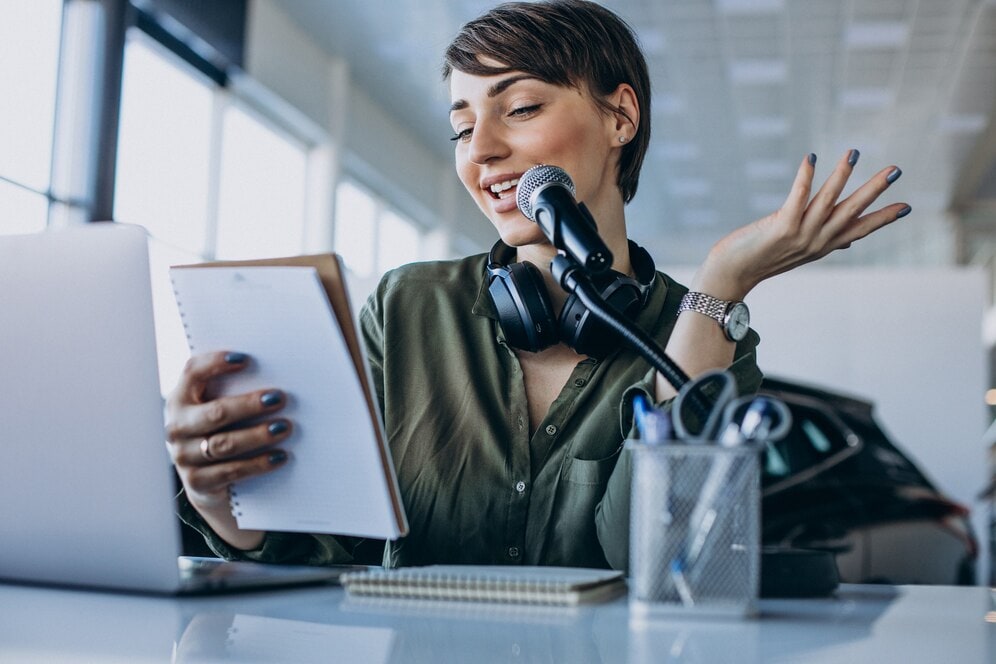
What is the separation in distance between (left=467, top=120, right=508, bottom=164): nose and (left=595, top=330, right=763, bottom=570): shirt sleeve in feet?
1.37

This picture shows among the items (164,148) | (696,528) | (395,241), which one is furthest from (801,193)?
(395,241)

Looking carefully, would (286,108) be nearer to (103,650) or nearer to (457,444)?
(457,444)

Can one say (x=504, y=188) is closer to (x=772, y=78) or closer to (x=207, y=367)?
(x=207, y=367)

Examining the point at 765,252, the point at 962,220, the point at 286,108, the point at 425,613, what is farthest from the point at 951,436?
the point at 962,220

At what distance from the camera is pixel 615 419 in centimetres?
131

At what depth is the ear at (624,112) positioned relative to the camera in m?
1.52

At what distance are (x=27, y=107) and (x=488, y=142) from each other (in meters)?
4.21

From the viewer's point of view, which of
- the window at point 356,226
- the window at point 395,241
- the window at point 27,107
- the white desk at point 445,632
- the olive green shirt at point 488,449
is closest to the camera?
the white desk at point 445,632

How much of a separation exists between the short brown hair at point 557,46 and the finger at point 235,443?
659 mm

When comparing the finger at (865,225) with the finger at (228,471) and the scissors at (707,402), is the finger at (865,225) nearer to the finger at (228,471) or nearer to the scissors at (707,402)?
the scissors at (707,402)

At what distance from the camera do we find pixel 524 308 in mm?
1344

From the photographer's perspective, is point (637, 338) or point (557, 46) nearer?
point (637, 338)

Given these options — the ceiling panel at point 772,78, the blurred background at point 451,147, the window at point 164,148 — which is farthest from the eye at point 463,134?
the ceiling panel at point 772,78

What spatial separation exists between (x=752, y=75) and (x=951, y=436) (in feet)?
13.6
